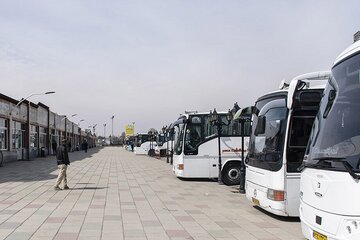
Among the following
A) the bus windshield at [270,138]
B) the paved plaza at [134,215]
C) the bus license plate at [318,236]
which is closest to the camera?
the bus license plate at [318,236]

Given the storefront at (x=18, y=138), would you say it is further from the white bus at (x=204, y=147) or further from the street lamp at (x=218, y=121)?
the street lamp at (x=218, y=121)

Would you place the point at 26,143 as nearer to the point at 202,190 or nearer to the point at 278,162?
the point at 202,190

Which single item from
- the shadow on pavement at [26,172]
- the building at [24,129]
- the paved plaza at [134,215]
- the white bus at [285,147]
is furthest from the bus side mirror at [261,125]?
the building at [24,129]

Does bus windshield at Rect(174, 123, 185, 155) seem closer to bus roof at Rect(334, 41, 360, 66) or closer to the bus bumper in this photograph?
the bus bumper

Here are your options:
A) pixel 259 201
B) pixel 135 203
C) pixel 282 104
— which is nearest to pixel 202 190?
pixel 135 203

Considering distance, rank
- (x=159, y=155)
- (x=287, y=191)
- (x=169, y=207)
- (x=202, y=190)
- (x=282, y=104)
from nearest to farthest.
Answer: (x=287, y=191) → (x=282, y=104) → (x=169, y=207) → (x=202, y=190) → (x=159, y=155)

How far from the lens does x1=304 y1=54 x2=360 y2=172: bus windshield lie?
195 inches

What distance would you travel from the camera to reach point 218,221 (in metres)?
10.0

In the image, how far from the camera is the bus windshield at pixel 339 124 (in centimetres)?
494

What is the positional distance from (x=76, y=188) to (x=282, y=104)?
366 inches

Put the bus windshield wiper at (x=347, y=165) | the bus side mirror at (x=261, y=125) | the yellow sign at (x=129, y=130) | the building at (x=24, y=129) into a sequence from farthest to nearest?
the yellow sign at (x=129, y=130)
the building at (x=24, y=129)
the bus side mirror at (x=261, y=125)
the bus windshield wiper at (x=347, y=165)

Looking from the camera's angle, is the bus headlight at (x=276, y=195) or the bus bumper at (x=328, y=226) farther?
the bus headlight at (x=276, y=195)

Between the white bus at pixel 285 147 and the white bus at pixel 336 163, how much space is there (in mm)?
3052

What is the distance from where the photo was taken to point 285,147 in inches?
374
